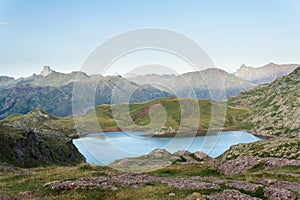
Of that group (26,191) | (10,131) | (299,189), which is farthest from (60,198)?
(10,131)

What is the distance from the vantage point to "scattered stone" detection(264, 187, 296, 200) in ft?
81.3

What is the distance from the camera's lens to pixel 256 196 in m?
25.5

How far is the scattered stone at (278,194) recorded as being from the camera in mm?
24783

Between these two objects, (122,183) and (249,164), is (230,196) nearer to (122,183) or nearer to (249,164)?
(122,183)

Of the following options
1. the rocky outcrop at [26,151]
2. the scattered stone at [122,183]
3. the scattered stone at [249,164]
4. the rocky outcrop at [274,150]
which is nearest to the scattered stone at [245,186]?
the scattered stone at [122,183]

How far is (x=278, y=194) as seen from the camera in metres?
25.2

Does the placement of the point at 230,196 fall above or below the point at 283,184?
above

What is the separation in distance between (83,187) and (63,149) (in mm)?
143344

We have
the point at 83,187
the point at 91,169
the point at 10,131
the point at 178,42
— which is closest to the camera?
the point at 83,187

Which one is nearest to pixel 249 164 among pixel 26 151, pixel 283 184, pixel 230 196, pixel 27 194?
pixel 283 184

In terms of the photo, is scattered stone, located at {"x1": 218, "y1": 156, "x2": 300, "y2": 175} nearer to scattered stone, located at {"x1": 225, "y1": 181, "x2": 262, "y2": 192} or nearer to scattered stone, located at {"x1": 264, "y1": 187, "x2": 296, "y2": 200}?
scattered stone, located at {"x1": 225, "y1": 181, "x2": 262, "y2": 192}

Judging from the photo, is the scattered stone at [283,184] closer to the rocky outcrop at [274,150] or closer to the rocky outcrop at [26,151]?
the rocky outcrop at [274,150]

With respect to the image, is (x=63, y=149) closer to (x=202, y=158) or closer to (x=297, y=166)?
(x=202, y=158)

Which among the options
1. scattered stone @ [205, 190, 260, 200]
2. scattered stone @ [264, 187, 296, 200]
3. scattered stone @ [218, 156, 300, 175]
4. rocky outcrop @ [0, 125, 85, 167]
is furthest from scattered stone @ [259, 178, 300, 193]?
rocky outcrop @ [0, 125, 85, 167]
